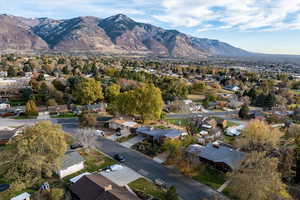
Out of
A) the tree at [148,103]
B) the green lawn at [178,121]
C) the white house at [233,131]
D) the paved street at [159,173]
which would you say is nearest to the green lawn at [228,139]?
the white house at [233,131]

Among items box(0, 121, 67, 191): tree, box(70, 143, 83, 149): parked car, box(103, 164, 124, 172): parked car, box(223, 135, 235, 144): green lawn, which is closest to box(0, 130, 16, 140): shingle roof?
box(70, 143, 83, 149): parked car

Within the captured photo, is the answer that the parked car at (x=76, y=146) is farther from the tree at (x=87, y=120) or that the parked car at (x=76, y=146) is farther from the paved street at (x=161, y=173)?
the tree at (x=87, y=120)

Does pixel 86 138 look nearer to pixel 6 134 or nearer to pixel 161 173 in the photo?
pixel 161 173

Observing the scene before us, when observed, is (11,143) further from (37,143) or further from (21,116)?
(21,116)

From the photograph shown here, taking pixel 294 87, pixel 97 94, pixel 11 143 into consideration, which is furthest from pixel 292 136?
pixel 294 87

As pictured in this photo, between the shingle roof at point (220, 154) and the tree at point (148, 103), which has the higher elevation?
the tree at point (148, 103)

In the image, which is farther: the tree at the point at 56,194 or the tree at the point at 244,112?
the tree at the point at 244,112

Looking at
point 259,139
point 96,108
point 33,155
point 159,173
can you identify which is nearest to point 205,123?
point 259,139
